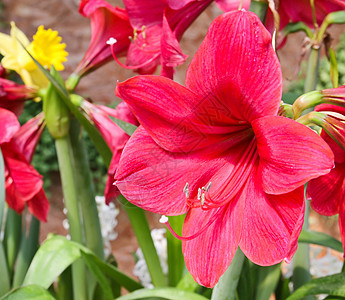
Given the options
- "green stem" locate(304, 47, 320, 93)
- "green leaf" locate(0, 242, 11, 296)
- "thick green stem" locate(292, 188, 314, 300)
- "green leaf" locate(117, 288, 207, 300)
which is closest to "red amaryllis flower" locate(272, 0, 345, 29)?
"green stem" locate(304, 47, 320, 93)

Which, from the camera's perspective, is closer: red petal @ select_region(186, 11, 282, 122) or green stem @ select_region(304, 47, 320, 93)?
red petal @ select_region(186, 11, 282, 122)

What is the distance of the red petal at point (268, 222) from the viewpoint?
37 cm

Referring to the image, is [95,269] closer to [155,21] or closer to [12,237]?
[12,237]

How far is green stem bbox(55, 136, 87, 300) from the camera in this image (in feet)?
2.26

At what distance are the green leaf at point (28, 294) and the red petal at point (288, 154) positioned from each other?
12.1 inches

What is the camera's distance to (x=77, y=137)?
73 centimetres

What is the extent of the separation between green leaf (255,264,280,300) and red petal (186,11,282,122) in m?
0.35

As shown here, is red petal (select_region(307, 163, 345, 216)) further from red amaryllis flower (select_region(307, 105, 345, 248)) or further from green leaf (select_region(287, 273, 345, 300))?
green leaf (select_region(287, 273, 345, 300))

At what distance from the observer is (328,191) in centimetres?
44

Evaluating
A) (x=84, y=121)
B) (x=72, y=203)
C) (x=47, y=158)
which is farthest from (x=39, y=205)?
(x=47, y=158)

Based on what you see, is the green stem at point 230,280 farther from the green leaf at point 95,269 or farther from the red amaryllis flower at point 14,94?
the red amaryllis flower at point 14,94

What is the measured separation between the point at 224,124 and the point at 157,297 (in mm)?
293

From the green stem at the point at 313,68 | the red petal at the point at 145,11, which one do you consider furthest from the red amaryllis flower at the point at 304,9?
the red petal at the point at 145,11

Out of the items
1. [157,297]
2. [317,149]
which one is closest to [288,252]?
[317,149]
